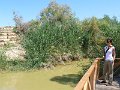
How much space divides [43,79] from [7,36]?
11.3 m

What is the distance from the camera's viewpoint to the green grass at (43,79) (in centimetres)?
1711

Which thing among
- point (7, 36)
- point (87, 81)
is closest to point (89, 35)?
point (7, 36)

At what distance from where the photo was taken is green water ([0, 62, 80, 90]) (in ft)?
56.1

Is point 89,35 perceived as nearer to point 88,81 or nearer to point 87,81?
point 88,81

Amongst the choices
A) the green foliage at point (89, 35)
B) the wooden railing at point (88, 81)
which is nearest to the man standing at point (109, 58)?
the wooden railing at point (88, 81)

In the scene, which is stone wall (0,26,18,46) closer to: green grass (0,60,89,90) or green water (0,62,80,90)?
green grass (0,60,89,90)

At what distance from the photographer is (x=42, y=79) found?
1945 centimetres

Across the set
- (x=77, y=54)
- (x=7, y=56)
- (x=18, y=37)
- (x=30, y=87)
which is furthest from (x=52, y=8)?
(x=30, y=87)

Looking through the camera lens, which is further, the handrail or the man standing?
the man standing

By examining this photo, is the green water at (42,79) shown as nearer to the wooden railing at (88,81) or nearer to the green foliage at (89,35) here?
the green foliage at (89,35)

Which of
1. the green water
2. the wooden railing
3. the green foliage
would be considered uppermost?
the green foliage

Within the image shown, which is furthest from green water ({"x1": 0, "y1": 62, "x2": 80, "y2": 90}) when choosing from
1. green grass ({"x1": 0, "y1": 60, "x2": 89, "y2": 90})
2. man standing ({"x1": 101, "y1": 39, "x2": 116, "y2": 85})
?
man standing ({"x1": 101, "y1": 39, "x2": 116, "y2": 85})

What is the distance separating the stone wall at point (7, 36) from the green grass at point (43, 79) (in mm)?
7064

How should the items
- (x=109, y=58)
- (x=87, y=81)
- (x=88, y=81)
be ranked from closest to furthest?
(x=87, y=81) → (x=88, y=81) → (x=109, y=58)
